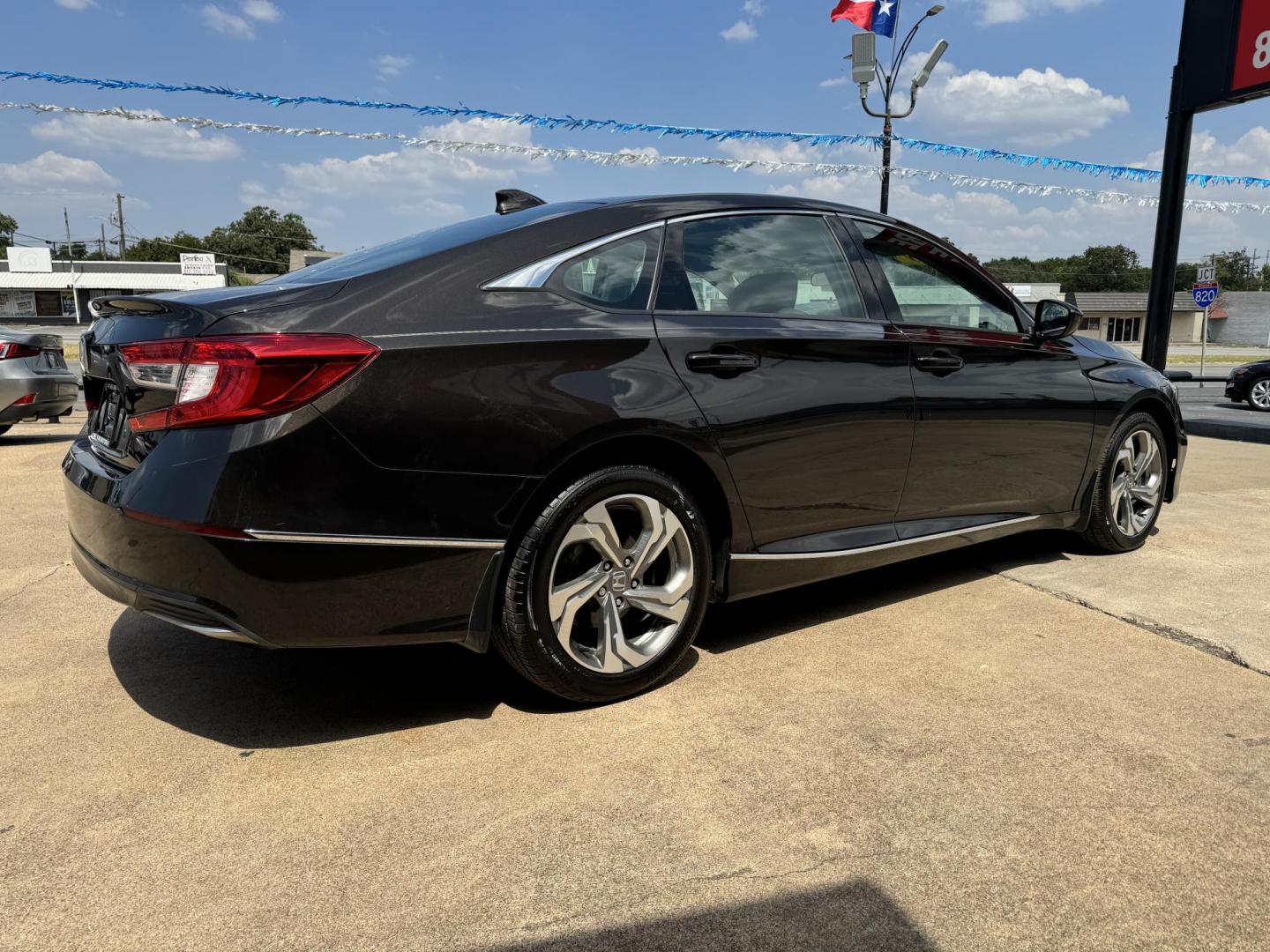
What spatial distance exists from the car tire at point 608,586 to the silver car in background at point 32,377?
717 centimetres

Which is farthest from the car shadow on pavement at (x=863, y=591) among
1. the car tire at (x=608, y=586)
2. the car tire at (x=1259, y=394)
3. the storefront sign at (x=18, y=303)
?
the storefront sign at (x=18, y=303)

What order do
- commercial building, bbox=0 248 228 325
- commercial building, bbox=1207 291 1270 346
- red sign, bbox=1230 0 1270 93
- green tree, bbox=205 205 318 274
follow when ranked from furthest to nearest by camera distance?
green tree, bbox=205 205 318 274, commercial building, bbox=1207 291 1270 346, commercial building, bbox=0 248 228 325, red sign, bbox=1230 0 1270 93

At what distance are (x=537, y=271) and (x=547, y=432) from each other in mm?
498

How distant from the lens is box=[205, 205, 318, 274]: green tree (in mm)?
92062

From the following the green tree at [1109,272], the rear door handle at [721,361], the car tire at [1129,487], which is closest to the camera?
the rear door handle at [721,361]

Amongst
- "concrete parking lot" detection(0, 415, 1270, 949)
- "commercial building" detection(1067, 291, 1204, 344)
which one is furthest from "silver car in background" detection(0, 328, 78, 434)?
"commercial building" detection(1067, 291, 1204, 344)

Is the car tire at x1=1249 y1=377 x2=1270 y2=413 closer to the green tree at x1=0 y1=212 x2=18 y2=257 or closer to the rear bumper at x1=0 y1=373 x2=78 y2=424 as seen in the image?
the rear bumper at x1=0 y1=373 x2=78 y2=424

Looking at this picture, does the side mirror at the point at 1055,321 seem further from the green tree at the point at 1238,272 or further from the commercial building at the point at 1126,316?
the green tree at the point at 1238,272

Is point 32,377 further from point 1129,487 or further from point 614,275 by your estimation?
point 1129,487

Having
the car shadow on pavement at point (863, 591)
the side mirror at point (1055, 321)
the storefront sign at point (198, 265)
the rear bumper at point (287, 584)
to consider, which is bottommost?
the car shadow on pavement at point (863, 591)

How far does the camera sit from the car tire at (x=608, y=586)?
2.52m

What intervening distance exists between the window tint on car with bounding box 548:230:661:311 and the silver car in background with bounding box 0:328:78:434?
699 cm

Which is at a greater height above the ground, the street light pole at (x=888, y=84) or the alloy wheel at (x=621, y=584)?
the street light pole at (x=888, y=84)

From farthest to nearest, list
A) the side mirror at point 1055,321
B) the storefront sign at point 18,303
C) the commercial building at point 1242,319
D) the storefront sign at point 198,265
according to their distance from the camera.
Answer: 1. the commercial building at point 1242,319
2. the storefront sign at point 18,303
3. the storefront sign at point 198,265
4. the side mirror at point 1055,321
